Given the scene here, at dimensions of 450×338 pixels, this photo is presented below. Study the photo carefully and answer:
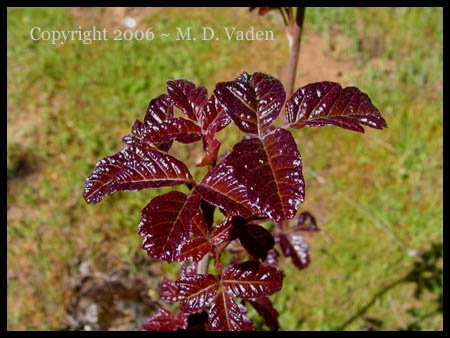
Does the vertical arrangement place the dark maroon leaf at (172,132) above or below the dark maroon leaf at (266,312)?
above

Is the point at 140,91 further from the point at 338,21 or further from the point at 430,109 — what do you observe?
the point at 430,109

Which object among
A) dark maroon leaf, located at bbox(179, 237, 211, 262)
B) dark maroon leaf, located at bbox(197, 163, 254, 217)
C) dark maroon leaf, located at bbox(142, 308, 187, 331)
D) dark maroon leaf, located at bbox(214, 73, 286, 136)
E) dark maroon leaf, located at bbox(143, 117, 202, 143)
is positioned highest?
dark maroon leaf, located at bbox(214, 73, 286, 136)

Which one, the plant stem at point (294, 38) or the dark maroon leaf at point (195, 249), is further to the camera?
the plant stem at point (294, 38)

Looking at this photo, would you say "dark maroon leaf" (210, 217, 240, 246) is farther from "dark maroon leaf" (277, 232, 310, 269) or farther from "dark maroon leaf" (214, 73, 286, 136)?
"dark maroon leaf" (277, 232, 310, 269)

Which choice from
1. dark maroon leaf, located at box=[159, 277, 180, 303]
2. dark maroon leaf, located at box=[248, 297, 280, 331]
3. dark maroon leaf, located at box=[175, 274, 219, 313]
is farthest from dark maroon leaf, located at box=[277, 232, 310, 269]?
dark maroon leaf, located at box=[175, 274, 219, 313]

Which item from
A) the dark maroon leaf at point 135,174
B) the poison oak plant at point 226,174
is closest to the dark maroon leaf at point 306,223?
the poison oak plant at point 226,174

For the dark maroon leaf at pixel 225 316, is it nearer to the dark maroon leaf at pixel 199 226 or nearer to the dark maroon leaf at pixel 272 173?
the dark maroon leaf at pixel 199 226
